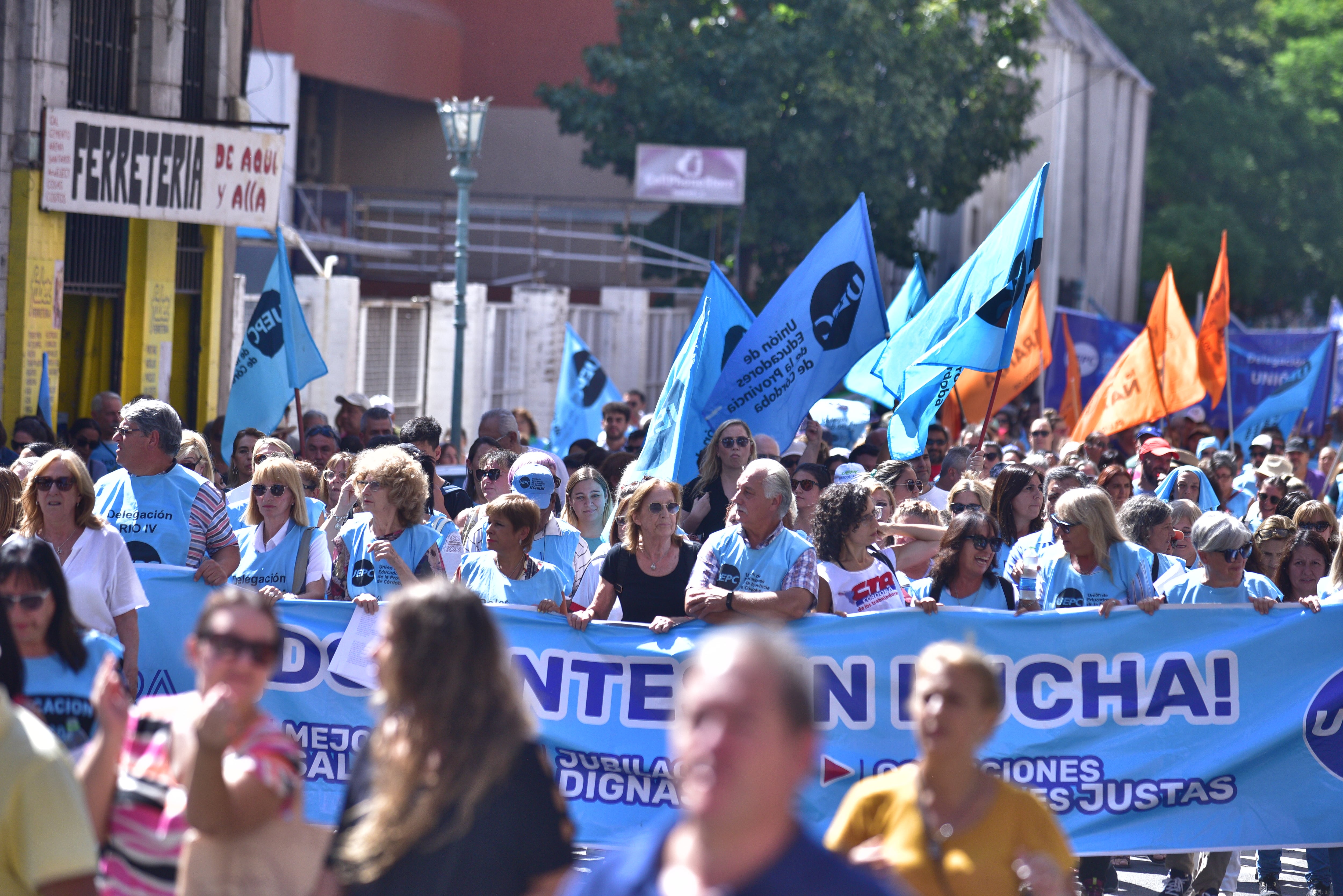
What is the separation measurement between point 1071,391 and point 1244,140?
27405 millimetres

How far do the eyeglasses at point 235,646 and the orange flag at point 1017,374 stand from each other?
10.5 meters

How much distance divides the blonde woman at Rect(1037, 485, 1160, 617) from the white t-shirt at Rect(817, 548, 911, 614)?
69cm

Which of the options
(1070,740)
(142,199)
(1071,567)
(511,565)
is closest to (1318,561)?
(1071,567)

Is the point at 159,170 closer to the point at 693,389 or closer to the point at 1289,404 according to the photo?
the point at 693,389

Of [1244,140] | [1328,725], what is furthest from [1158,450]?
[1244,140]

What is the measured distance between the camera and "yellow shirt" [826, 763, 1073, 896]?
141 inches

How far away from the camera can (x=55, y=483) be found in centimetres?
596

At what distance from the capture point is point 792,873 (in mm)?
2648

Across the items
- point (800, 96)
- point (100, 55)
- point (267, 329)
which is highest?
point (800, 96)

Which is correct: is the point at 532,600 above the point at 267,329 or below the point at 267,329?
below

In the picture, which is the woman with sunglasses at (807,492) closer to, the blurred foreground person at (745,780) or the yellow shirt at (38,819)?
the yellow shirt at (38,819)

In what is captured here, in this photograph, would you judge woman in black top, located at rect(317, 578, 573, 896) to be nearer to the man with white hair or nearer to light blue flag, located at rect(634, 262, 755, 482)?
the man with white hair

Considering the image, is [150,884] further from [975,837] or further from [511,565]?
[511,565]

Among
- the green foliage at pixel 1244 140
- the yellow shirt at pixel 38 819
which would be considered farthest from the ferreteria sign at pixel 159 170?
the green foliage at pixel 1244 140
